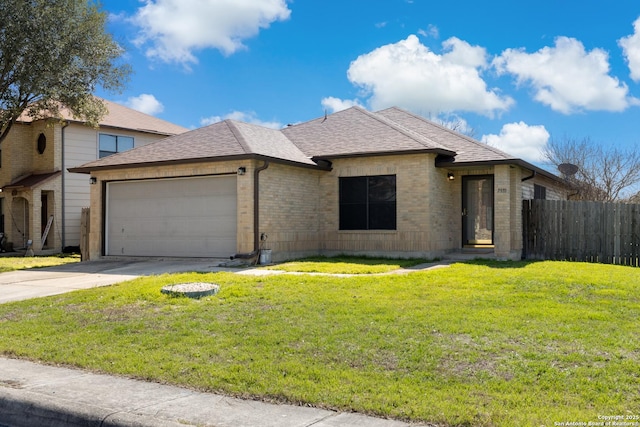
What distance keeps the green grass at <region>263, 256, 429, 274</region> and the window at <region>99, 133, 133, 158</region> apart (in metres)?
12.7

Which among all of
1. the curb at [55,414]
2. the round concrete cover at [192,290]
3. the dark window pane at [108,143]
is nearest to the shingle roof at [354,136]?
the round concrete cover at [192,290]

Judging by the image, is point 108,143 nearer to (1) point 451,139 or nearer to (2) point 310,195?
(2) point 310,195

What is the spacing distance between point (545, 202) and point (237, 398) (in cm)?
1444

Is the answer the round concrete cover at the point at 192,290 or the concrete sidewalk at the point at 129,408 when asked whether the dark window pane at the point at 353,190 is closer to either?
the round concrete cover at the point at 192,290

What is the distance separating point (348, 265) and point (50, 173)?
15406 mm

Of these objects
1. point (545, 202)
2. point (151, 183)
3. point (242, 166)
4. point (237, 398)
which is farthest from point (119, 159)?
point (237, 398)

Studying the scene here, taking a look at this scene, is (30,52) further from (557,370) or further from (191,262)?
(557,370)

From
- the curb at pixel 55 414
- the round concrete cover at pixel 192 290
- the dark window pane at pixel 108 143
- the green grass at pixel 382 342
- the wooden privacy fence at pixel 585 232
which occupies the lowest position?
the curb at pixel 55 414

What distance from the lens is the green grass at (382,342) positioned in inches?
198

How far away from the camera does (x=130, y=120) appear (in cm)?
2703

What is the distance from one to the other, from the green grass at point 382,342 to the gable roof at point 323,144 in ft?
20.3

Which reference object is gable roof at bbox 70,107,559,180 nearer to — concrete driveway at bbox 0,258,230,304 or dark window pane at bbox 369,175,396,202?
dark window pane at bbox 369,175,396,202

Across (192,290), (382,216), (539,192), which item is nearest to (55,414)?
(192,290)

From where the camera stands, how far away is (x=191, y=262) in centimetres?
1608
